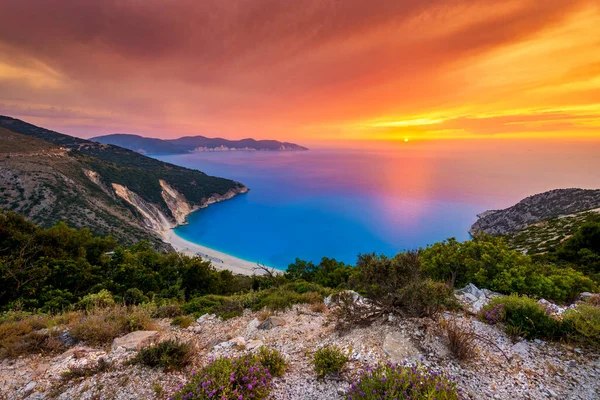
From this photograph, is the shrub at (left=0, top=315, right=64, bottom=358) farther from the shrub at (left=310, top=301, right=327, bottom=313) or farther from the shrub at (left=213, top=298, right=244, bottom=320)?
the shrub at (left=310, top=301, right=327, bottom=313)

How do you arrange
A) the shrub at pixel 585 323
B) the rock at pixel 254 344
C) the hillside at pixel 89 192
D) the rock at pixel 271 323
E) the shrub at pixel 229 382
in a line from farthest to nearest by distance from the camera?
the hillside at pixel 89 192 < the rock at pixel 271 323 < the rock at pixel 254 344 < the shrub at pixel 585 323 < the shrub at pixel 229 382

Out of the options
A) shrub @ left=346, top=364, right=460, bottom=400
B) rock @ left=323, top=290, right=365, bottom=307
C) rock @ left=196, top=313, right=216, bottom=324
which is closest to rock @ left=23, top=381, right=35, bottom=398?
rock @ left=196, top=313, right=216, bottom=324

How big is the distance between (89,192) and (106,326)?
261 feet

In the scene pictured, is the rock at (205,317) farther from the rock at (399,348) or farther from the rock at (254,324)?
the rock at (399,348)

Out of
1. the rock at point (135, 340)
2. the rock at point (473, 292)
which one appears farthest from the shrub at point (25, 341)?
the rock at point (473, 292)

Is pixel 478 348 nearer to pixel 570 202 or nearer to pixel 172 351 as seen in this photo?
pixel 172 351

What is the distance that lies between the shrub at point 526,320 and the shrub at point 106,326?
965 cm

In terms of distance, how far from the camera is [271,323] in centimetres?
733

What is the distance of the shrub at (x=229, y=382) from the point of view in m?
3.65

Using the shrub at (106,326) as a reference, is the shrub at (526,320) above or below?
above

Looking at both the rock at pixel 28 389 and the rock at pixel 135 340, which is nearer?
the rock at pixel 28 389

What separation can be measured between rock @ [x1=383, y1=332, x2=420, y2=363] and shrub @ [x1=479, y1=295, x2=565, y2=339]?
8.06ft

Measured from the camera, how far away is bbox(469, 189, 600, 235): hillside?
5856 centimetres

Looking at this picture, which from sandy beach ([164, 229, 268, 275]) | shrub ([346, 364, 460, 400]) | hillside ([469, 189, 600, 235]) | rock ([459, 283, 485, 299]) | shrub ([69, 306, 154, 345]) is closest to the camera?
shrub ([346, 364, 460, 400])
